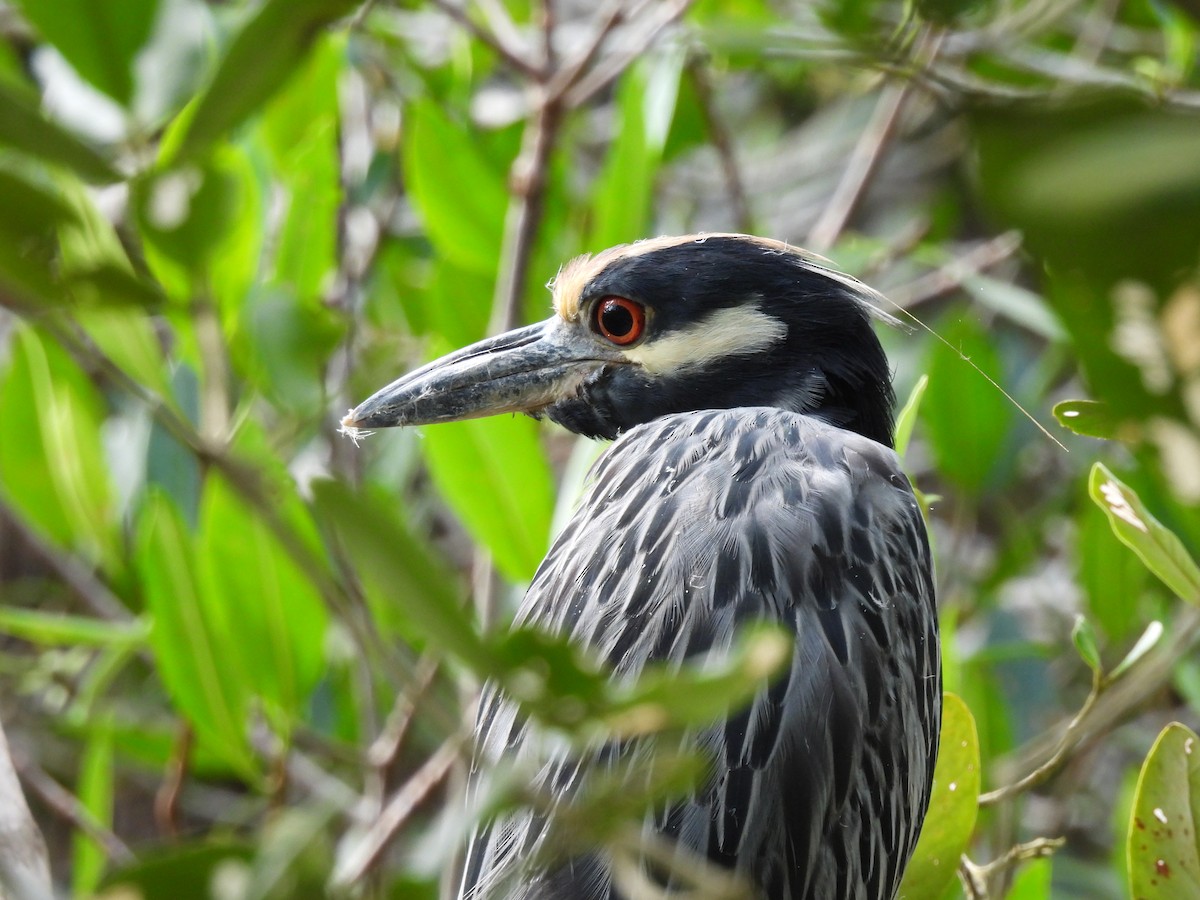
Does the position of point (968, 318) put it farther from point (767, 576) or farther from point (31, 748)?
point (31, 748)

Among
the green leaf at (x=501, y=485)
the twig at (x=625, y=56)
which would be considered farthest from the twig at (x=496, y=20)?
the green leaf at (x=501, y=485)

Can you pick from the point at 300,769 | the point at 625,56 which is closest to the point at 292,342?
the point at 625,56

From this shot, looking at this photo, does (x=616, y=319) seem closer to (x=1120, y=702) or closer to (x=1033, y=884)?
(x=1033, y=884)

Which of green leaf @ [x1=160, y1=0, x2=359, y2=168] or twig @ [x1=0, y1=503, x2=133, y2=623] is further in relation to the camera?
twig @ [x1=0, y1=503, x2=133, y2=623]

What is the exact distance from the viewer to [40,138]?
0.59 m

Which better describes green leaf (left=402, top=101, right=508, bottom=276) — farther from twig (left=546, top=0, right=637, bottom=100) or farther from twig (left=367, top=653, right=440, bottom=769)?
twig (left=367, top=653, right=440, bottom=769)

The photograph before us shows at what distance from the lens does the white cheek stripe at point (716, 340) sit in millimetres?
2256

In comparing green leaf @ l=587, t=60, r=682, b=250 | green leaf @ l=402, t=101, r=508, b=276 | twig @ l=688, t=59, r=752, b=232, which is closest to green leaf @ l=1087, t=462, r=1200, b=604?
green leaf @ l=587, t=60, r=682, b=250

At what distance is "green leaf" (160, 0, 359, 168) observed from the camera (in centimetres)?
68

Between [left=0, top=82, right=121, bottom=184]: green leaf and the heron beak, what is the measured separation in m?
1.51

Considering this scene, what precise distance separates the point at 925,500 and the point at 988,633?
1264mm

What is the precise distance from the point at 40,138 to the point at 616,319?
173 cm

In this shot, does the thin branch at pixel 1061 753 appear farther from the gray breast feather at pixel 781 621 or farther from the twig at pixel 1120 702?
the gray breast feather at pixel 781 621

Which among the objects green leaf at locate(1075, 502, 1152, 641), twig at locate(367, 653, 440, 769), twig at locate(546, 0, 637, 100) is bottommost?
twig at locate(367, 653, 440, 769)
